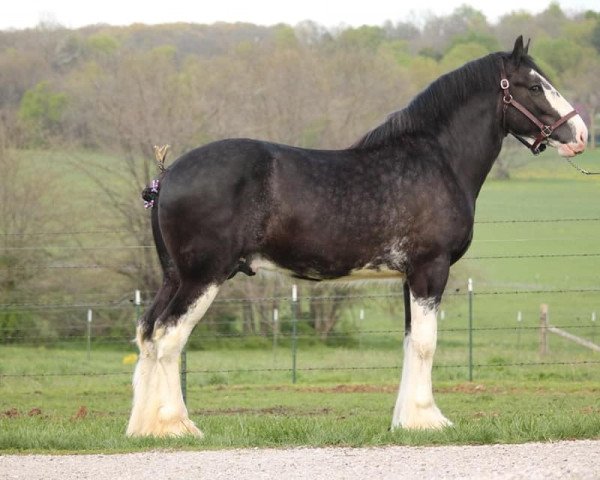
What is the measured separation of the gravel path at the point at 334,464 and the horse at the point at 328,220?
1189 mm

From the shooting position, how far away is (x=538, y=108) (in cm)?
934

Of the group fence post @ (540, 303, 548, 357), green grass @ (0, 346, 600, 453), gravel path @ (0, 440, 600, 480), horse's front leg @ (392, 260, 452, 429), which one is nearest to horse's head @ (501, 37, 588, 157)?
horse's front leg @ (392, 260, 452, 429)

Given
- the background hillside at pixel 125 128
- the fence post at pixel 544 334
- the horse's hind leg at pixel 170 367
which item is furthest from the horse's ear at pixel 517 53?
the fence post at pixel 544 334

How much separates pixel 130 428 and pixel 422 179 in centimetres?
306

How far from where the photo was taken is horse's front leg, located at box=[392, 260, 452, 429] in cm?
881

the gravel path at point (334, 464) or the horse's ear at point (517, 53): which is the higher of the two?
the horse's ear at point (517, 53)

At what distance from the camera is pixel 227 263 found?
8602 millimetres

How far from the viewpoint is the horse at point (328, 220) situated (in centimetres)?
859

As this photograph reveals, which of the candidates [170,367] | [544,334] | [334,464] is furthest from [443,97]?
[544,334]

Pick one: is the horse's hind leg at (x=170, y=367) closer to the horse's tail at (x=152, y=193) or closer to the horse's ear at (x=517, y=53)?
the horse's tail at (x=152, y=193)

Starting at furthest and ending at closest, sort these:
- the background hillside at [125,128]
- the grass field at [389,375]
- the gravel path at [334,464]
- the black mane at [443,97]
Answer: the background hillside at [125,128] → the black mane at [443,97] → the grass field at [389,375] → the gravel path at [334,464]

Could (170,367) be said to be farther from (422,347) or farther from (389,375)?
(389,375)

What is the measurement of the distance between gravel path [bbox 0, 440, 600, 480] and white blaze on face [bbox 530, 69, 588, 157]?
267 cm

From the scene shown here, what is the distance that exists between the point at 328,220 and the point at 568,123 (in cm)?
226
